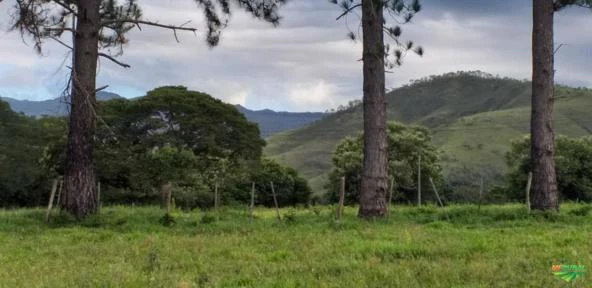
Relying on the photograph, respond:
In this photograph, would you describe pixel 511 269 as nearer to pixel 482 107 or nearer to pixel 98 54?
pixel 98 54

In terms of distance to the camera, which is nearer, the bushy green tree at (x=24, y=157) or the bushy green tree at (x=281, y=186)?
the bushy green tree at (x=24, y=157)

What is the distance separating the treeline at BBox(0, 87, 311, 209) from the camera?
38.7 meters

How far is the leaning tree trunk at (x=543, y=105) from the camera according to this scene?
580 inches

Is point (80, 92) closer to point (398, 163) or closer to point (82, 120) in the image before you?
point (82, 120)

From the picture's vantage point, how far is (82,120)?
1416 cm

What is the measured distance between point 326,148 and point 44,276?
412 ft

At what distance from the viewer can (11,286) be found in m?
6.54

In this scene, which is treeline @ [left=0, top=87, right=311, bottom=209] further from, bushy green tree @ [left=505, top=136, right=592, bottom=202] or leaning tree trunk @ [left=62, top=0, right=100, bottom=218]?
leaning tree trunk @ [left=62, top=0, right=100, bottom=218]

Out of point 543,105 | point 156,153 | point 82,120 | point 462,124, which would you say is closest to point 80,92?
point 82,120

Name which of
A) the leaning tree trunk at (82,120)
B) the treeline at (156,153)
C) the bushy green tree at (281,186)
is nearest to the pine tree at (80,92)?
the leaning tree trunk at (82,120)

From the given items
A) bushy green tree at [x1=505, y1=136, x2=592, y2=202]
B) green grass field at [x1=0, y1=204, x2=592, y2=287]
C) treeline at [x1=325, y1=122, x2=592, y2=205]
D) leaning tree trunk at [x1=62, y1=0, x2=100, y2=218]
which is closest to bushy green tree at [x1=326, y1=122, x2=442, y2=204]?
treeline at [x1=325, y1=122, x2=592, y2=205]

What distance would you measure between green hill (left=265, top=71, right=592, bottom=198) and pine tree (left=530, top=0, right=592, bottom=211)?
23.6 metres

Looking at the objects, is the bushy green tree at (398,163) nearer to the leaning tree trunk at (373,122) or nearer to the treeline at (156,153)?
the treeline at (156,153)

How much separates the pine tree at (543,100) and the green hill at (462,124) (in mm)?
23563
